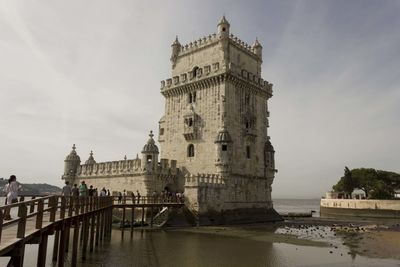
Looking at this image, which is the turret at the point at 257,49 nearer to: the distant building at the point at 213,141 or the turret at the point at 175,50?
the distant building at the point at 213,141

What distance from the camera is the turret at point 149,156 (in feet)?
118

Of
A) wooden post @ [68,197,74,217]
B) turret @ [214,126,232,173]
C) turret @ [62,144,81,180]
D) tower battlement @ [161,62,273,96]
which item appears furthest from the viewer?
turret @ [62,144,81,180]

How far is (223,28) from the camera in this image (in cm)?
3888

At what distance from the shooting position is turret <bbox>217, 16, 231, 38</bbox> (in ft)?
127

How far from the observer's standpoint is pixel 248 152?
129 ft

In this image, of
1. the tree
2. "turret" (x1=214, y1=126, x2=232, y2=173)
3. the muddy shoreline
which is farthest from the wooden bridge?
the tree

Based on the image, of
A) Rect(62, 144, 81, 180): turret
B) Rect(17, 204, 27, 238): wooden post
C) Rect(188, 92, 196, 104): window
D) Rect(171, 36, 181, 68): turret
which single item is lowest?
Rect(17, 204, 27, 238): wooden post

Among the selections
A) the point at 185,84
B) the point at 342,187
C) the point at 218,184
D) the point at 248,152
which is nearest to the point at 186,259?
the point at 218,184

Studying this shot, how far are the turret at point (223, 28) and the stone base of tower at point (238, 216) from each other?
720 inches

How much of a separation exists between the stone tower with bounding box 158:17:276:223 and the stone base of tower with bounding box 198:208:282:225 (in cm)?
13

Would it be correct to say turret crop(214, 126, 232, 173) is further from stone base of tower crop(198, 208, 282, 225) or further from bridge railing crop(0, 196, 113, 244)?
bridge railing crop(0, 196, 113, 244)

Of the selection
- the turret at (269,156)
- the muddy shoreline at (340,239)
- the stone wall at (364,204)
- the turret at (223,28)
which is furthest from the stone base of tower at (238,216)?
the stone wall at (364,204)

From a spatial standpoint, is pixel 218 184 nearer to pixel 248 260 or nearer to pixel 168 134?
pixel 168 134

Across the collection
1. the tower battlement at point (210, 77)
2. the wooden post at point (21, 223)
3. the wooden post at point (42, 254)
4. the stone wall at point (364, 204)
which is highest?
the tower battlement at point (210, 77)
